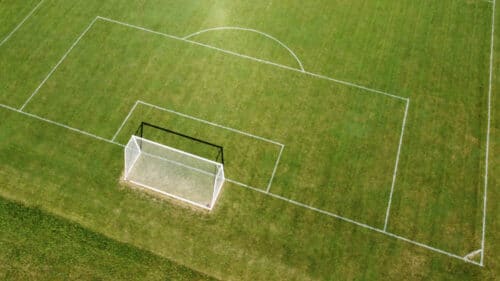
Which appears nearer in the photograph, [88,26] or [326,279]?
[326,279]

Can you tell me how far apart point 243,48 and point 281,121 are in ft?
19.8

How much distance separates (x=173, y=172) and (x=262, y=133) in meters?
5.21

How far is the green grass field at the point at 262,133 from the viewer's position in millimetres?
21297

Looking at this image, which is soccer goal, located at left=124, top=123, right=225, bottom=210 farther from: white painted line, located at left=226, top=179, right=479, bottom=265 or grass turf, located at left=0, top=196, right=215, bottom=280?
grass turf, located at left=0, top=196, right=215, bottom=280

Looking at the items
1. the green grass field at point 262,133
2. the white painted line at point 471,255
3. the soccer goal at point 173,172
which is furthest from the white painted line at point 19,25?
the white painted line at point 471,255

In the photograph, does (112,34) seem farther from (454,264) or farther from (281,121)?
(454,264)

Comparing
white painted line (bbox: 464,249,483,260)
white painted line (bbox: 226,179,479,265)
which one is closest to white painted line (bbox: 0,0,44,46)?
white painted line (bbox: 226,179,479,265)

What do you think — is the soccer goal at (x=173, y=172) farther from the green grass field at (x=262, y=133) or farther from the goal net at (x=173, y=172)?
the green grass field at (x=262, y=133)

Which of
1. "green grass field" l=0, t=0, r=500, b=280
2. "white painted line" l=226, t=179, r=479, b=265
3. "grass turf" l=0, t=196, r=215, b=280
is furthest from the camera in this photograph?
"white painted line" l=226, t=179, r=479, b=265

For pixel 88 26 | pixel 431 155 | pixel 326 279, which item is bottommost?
pixel 326 279

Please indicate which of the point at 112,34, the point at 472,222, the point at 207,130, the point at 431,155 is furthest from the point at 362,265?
the point at 112,34

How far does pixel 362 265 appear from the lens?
21062 millimetres

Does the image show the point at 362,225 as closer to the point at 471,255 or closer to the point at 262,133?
the point at 471,255

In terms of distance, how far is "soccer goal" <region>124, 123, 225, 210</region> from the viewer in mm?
22641
